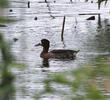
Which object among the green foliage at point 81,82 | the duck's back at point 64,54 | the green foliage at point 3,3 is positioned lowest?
the duck's back at point 64,54

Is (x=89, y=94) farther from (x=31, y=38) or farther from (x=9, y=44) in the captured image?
(x=31, y=38)

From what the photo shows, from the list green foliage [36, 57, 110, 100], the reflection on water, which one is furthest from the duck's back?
green foliage [36, 57, 110, 100]

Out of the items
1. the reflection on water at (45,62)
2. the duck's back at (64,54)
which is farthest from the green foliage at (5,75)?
the duck's back at (64,54)

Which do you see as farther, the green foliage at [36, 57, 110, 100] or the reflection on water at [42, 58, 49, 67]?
the reflection on water at [42, 58, 49, 67]

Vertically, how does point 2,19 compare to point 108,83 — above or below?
above

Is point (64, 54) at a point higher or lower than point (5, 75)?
lower

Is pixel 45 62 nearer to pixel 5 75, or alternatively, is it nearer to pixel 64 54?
pixel 64 54

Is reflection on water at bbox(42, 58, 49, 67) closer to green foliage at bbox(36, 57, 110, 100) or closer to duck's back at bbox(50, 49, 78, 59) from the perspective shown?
duck's back at bbox(50, 49, 78, 59)

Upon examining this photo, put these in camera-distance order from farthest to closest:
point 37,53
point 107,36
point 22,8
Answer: point 107,36 < point 37,53 < point 22,8

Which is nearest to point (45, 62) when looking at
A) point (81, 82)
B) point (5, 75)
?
point (81, 82)

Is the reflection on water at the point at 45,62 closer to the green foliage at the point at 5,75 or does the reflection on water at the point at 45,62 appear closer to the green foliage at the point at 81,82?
the green foliage at the point at 81,82

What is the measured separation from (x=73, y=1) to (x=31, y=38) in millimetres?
23727

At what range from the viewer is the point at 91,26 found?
78.4 ft

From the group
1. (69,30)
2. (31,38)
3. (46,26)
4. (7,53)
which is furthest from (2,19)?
(46,26)
